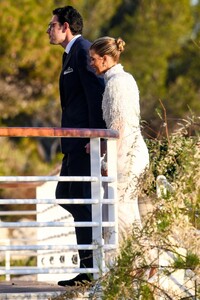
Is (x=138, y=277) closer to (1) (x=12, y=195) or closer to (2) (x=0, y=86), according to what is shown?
(1) (x=12, y=195)

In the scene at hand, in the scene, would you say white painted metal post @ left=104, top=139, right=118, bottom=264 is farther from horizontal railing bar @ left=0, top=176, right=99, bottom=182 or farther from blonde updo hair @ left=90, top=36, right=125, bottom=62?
blonde updo hair @ left=90, top=36, right=125, bottom=62

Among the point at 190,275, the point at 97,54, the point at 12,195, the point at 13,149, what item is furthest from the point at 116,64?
the point at 13,149

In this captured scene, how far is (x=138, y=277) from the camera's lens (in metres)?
6.32

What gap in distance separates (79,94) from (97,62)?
40cm

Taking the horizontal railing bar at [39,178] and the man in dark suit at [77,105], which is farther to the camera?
the man in dark suit at [77,105]

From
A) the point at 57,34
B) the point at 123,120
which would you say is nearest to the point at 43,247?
the point at 123,120

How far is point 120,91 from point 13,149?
29.1 m

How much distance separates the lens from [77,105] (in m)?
8.34

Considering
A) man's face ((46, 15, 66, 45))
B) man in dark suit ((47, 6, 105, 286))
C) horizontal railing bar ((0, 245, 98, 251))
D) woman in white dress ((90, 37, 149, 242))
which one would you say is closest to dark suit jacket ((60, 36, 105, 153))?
man in dark suit ((47, 6, 105, 286))

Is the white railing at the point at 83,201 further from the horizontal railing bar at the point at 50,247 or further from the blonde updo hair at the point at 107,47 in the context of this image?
the blonde updo hair at the point at 107,47

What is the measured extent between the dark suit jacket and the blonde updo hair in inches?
10.9

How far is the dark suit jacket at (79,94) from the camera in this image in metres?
8.21

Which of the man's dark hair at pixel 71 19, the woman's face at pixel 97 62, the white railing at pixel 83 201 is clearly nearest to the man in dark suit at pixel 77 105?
the man's dark hair at pixel 71 19

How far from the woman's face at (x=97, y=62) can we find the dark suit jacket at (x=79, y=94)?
18cm
